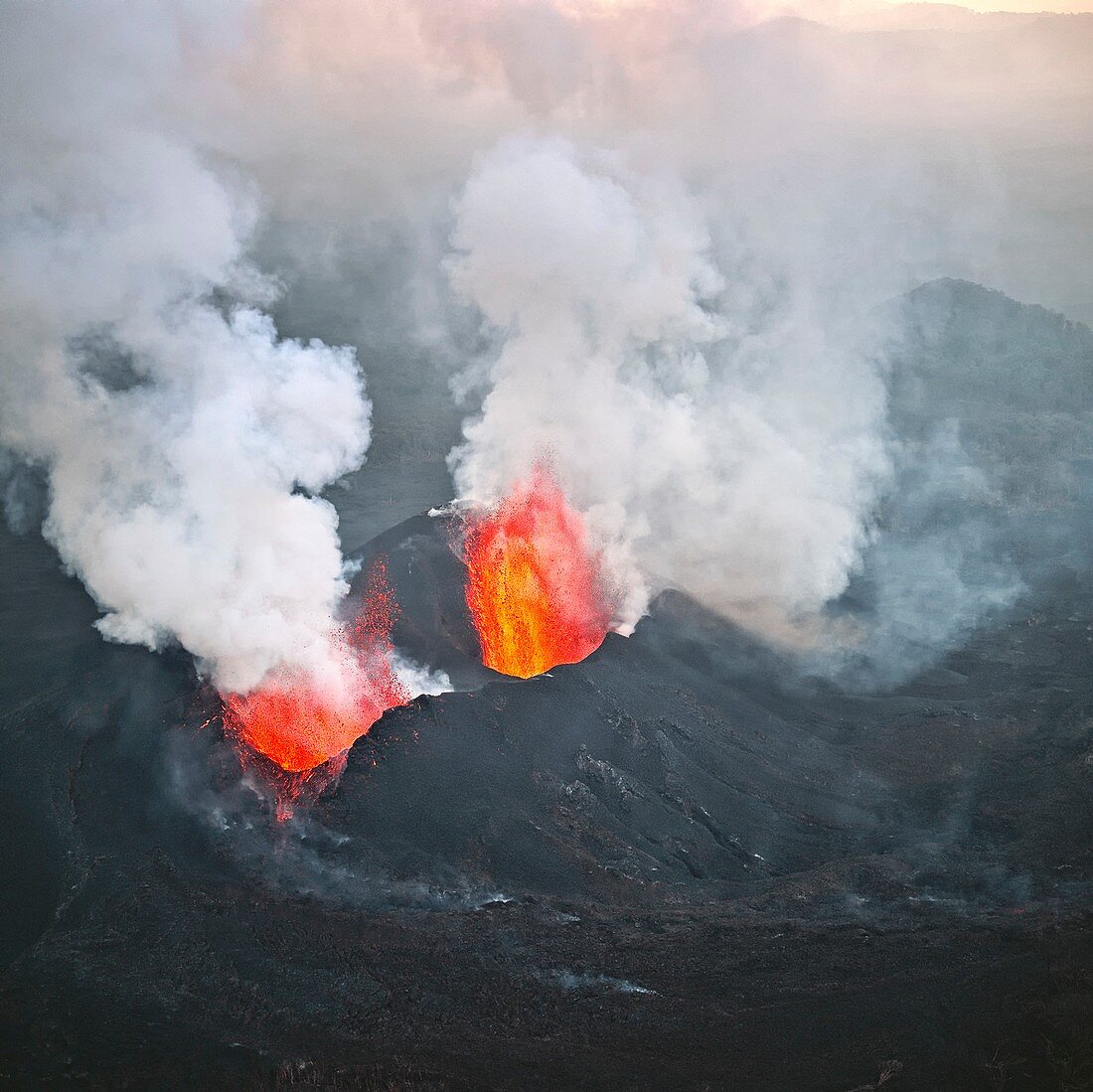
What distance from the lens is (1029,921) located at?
23906mm

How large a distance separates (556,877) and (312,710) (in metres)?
10.9

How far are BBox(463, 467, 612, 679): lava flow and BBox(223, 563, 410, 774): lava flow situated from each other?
18.0 ft

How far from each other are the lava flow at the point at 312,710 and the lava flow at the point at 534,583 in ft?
18.0

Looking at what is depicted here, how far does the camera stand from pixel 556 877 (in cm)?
2530

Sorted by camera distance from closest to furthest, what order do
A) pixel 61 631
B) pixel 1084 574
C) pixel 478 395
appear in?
1. pixel 61 631
2. pixel 1084 574
3. pixel 478 395

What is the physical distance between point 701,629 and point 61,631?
26.0 m

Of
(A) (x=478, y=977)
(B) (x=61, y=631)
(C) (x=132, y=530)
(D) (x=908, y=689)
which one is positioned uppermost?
(D) (x=908, y=689)

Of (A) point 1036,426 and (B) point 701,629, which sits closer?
(B) point 701,629

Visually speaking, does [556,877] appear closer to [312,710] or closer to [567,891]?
[567,891]

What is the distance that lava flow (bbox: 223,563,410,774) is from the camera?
3086 centimetres

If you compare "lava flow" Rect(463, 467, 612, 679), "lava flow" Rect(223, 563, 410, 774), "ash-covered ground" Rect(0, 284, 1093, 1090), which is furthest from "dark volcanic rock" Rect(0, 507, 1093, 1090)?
"lava flow" Rect(463, 467, 612, 679)

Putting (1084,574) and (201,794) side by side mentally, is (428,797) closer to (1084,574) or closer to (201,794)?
(201,794)

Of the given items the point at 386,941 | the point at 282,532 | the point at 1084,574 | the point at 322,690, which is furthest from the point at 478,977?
the point at 1084,574

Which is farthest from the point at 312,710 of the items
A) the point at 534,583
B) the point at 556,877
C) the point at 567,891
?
the point at 534,583
